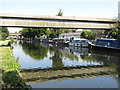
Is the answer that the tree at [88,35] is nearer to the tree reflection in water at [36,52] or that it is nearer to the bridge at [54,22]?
the bridge at [54,22]

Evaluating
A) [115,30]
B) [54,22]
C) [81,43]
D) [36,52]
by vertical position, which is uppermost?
[54,22]

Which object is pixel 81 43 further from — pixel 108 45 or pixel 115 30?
pixel 108 45

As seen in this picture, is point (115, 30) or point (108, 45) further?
point (115, 30)

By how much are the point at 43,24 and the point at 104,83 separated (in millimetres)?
24032

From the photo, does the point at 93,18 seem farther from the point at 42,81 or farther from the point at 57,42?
the point at 42,81

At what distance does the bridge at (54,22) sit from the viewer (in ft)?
104

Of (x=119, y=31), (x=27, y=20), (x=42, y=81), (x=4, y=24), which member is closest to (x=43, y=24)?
(x=27, y=20)

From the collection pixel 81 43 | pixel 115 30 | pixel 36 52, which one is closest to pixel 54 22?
pixel 36 52

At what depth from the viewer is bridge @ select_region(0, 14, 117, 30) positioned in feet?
104

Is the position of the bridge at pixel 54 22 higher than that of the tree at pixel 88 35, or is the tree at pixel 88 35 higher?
the bridge at pixel 54 22

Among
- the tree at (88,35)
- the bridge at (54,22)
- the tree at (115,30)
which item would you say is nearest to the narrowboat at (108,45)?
the bridge at (54,22)

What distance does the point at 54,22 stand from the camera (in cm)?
3441

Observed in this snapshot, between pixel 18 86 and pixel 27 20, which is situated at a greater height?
pixel 27 20

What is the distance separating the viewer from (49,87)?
33.3ft
